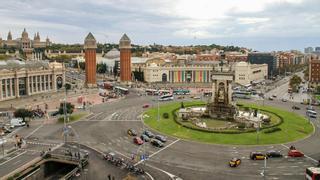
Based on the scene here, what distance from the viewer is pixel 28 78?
13438cm

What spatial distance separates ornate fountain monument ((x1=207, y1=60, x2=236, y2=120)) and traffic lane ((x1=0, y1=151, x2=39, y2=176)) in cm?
4819

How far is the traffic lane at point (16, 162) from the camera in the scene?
55.2 m

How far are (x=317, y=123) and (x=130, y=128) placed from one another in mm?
46647

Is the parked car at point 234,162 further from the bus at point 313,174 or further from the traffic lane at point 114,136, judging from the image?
the traffic lane at point 114,136

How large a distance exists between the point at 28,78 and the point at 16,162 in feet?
266

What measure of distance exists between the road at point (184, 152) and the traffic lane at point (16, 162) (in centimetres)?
1067

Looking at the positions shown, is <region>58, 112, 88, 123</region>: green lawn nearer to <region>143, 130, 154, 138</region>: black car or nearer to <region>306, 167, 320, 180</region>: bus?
<region>143, 130, 154, 138</region>: black car

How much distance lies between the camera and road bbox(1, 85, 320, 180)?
55353mm

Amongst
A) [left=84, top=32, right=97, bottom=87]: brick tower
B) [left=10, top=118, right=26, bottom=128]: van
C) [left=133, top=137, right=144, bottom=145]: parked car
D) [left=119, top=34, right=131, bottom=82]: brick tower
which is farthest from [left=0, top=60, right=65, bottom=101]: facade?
[left=133, top=137, right=144, bottom=145]: parked car

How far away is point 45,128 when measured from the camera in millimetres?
84250

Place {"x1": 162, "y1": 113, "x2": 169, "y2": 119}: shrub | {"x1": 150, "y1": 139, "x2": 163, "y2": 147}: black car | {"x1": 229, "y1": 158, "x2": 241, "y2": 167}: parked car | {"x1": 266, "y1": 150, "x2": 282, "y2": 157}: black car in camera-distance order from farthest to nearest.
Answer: {"x1": 162, "y1": 113, "x2": 169, "y2": 119}: shrub
{"x1": 150, "y1": 139, "x2": 163, "y2": 147}: black car
{"x1": 266, "y1": 150, "x2": 282, "y2": 157}: black car
{"x1": 229, "y1": 158, "x2": 241, "y2": 167}: parked car

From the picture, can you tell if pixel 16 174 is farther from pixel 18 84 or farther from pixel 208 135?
pixel 18 84

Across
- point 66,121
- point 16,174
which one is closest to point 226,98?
point 66,121

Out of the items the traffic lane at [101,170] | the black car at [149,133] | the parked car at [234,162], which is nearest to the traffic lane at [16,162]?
the traffic lane at [101,170]
